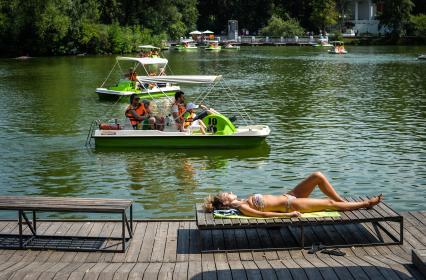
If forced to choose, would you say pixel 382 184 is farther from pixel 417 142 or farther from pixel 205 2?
pixel 205 2

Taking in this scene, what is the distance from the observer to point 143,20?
9956 centimetres

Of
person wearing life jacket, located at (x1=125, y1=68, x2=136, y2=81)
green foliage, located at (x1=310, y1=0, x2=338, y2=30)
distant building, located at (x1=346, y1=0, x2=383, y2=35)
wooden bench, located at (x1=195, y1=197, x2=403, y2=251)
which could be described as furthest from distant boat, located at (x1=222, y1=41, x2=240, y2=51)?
wooden bench, located at (x1=195, y1=197, x2=403, y2=251)

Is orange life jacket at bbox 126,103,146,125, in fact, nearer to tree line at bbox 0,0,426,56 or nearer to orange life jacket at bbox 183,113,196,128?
orange life jacket at bbox 183,113,196,128

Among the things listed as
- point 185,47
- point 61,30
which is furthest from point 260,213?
point 185,47

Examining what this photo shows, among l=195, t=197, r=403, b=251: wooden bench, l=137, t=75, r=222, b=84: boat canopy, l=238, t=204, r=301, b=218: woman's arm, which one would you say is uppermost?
l=137, t=75, r=222, b=84: boat canopy

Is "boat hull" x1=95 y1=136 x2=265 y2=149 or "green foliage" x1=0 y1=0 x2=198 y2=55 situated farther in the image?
"green foliage" x1=0 y1=0 x2=198 y2=55

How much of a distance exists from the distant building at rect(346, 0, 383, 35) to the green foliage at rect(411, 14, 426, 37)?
43.2 feet

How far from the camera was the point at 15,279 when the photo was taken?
8414mm

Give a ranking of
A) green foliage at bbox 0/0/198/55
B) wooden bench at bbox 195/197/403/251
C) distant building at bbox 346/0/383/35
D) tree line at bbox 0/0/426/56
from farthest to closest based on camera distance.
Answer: distant building at bbox 346/0/383/35, tree line at bbox 0/0/426/56, green foliage at bbox 0/0/198/55, wooden bench at bbox 195/197/403/251

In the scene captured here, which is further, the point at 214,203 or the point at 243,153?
the point at 243,153

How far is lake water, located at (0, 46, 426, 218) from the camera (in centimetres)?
1775

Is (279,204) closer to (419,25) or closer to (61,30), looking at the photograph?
(61,30)

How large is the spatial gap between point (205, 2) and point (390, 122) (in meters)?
111

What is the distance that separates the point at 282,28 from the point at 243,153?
100660 millimetres
